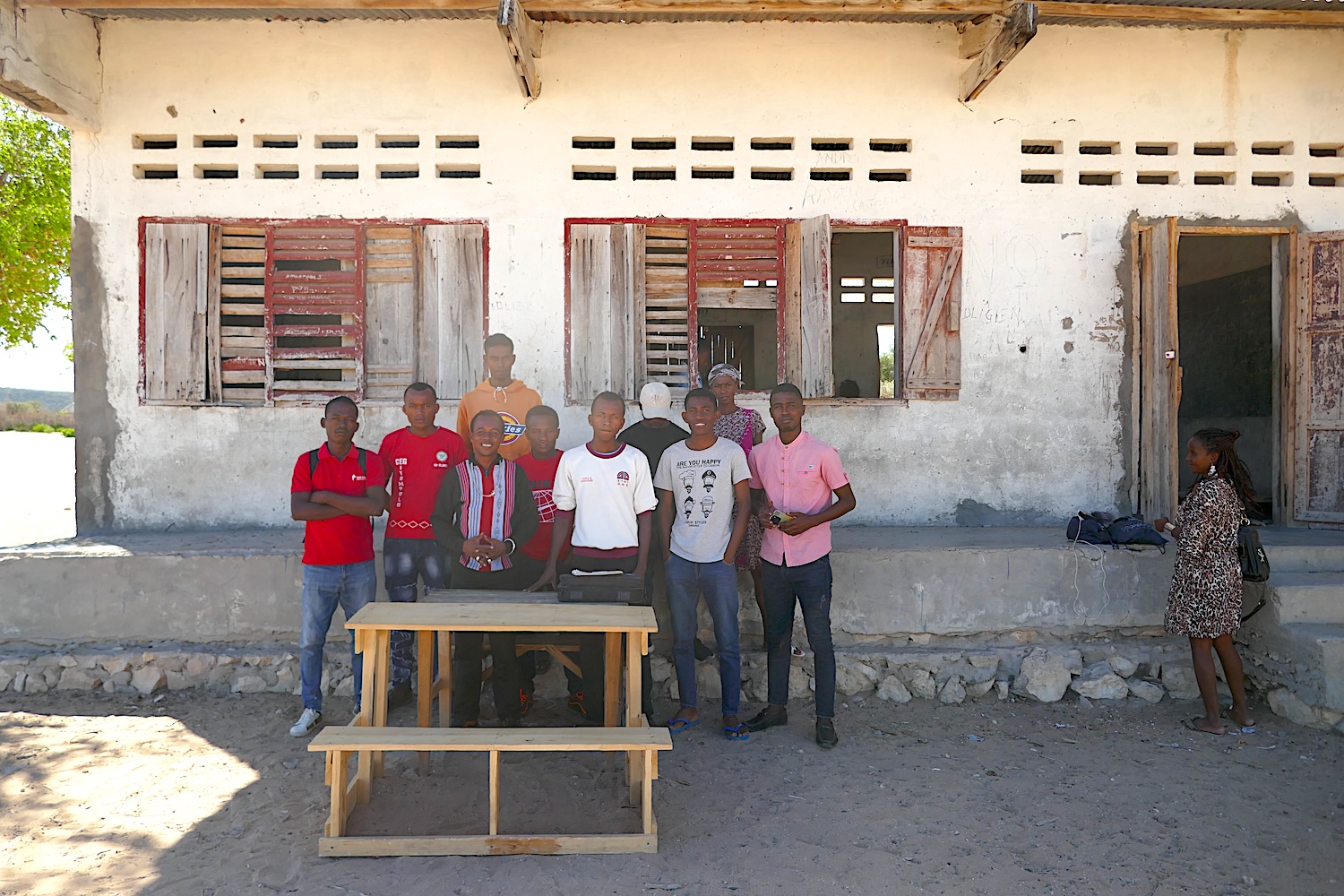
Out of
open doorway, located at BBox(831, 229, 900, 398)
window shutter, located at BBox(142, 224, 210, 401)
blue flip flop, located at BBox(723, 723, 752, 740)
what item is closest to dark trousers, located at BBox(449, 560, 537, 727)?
blue flip flop, located at BBox(723, 723, 752, 740)

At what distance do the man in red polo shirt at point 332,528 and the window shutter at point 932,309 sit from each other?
3.98 meters

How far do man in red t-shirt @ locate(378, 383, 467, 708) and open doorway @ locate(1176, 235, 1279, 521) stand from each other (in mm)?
7307

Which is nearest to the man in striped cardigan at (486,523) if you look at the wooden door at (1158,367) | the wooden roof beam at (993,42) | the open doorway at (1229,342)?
the wooden roof beam at (993,42)

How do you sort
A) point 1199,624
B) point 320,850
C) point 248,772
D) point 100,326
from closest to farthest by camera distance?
point 320,850 < point 248,772 < point 1199,624 < point 100,326

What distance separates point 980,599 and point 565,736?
3147mm

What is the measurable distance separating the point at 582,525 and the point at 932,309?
11.6 ft

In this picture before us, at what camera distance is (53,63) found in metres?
5.73

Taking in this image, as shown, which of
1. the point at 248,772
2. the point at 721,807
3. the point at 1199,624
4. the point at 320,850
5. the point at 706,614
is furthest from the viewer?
the point at 706,614

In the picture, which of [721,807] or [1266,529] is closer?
[721,807]

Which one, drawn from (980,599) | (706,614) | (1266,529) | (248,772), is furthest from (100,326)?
(1266,529)

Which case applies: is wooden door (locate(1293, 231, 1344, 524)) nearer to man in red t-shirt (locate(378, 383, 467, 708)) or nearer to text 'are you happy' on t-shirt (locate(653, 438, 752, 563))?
text 'are you happy' on t-shirt (locate(653, 438, 752, 563))

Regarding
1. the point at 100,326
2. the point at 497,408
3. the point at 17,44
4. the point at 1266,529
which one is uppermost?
the point at 17,44

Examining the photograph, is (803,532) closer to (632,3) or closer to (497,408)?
(497,408)

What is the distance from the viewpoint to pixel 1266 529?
6285 millimetres
